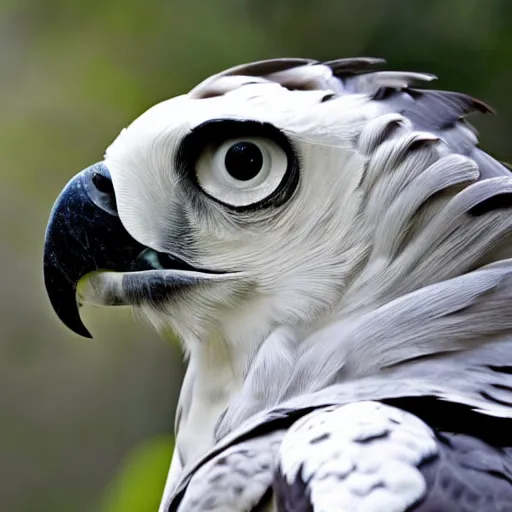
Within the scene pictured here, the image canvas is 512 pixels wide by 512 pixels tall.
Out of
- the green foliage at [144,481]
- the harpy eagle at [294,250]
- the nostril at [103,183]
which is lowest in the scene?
the green foliage at [144,481]

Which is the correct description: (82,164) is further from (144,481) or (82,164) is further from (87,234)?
(87,234)

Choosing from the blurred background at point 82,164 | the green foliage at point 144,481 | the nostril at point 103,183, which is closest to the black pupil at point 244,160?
the nostril at point 103,183

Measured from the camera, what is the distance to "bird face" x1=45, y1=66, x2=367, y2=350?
766mm

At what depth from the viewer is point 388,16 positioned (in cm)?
174

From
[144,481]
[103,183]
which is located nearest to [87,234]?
[103,183]

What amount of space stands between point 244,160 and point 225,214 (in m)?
0.05

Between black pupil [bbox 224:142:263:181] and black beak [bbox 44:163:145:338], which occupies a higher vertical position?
black pupil [bbox 224:142:263:181]

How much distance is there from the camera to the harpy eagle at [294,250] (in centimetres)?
71

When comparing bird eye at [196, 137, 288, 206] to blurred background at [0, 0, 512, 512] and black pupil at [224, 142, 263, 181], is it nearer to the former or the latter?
black pupil at [224, 142, 263, 181]

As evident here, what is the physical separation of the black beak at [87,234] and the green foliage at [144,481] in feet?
2.55

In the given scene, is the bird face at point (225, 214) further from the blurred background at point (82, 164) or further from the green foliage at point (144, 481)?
the blurred background at point (82, 164)

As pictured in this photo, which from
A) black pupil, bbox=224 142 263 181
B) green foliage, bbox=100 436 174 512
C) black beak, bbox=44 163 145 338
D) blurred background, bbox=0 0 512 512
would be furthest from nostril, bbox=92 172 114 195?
blurred background, bbox=0 0 512 512

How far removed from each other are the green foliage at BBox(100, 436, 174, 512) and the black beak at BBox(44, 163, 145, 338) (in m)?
0.78

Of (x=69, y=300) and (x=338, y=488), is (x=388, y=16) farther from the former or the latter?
(x=338, y=488)
